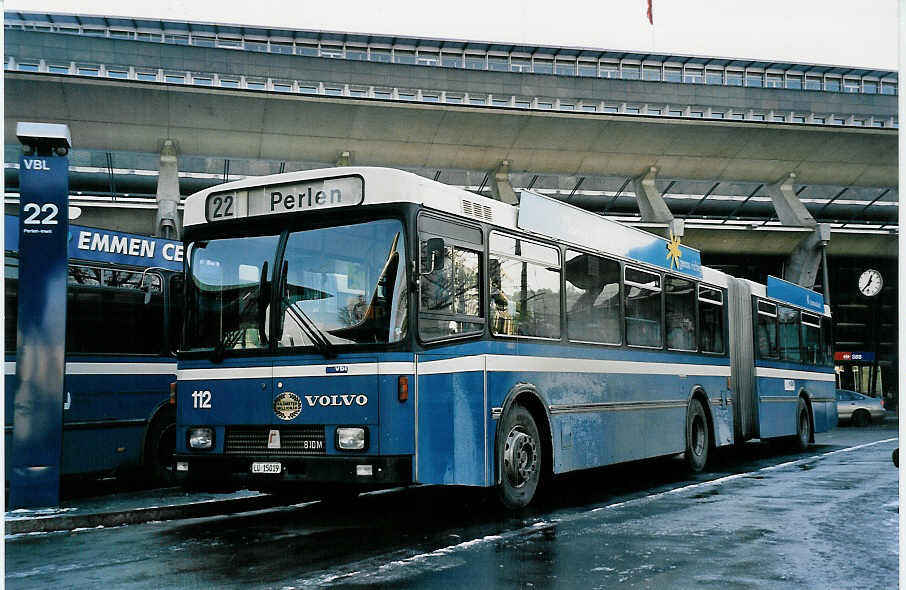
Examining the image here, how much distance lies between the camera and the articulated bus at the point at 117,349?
11820 mm

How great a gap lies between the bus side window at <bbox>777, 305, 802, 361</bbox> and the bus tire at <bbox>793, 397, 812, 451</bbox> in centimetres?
94

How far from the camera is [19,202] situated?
10406mm

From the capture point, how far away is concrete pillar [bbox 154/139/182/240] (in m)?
26.1

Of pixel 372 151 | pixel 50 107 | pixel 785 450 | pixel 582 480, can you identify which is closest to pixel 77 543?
pixel 582 480

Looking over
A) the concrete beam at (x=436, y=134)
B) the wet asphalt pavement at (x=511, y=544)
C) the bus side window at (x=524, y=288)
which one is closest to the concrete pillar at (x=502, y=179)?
the concrete beam at (x=436, y=134)

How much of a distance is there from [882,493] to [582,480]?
3.83 m

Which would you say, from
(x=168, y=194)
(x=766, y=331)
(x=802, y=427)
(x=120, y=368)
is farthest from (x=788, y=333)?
(x=168, y=194)

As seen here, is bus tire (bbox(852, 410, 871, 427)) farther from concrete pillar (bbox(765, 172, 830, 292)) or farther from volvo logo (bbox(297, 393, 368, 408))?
volvo logo (bbox(297, 393, 368, 408))

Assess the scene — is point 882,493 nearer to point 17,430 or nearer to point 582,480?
point 582,480

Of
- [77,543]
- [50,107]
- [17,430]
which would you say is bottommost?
[77,543]

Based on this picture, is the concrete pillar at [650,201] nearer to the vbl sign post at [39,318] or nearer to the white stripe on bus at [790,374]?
the white stripe on bus at [790,374]

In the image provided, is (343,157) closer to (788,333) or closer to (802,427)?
(788,333)

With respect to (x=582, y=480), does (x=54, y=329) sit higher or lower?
higher

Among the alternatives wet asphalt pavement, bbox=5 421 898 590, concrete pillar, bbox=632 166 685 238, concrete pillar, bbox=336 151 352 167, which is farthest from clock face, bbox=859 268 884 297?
wet asphalt pavement, bbox=5 421 898 590
